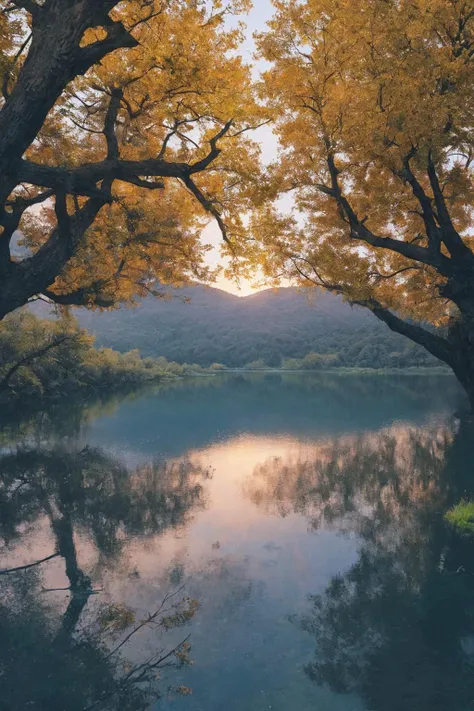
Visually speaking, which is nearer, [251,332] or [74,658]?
[74,658]

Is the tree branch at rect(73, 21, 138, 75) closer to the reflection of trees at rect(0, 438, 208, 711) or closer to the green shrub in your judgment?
the reflection of trees at rect(0, 438, 208, 711)

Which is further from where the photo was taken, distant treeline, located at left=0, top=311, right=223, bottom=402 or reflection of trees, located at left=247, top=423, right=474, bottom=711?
distant treeline, located at left=0, top=311, right=223, bottom=402

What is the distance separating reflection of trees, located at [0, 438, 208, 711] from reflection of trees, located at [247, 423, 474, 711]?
2282mm

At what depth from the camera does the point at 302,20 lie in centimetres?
1073

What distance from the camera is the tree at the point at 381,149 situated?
8.92 meters

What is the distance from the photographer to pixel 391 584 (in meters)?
7.85

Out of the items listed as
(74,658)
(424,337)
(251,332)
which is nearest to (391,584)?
(74,658)

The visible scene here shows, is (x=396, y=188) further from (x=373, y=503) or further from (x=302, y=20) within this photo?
(x=373, y=503)

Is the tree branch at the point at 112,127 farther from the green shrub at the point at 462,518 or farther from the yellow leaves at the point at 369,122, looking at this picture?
the green shrub at the point at 462,518

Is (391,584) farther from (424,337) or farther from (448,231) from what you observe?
(448,231)

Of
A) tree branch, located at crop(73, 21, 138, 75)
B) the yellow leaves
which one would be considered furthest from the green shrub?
tree branch, located at crop(73, 21, 138, 75)

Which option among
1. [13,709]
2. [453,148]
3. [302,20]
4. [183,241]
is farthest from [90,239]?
[13,709]

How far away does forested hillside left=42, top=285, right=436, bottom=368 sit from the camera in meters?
81.2

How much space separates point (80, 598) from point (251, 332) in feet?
350
